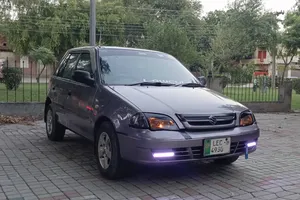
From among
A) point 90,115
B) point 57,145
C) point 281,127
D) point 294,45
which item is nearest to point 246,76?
point 281,127

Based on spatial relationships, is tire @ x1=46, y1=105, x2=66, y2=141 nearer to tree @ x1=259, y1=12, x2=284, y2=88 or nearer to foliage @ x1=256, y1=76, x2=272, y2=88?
foliage @ x1=256, y1=76, x2=272, y2=88

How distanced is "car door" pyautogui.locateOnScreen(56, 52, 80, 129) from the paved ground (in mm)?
581

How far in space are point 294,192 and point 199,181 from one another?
3.70 ft

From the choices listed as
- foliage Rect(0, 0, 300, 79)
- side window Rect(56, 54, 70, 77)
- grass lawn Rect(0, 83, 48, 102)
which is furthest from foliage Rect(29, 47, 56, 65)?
side window Rect(56, 54, 70, 77)

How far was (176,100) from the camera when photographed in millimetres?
4508

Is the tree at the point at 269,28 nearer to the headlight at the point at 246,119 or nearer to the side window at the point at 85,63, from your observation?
the side window at the point at 85,63

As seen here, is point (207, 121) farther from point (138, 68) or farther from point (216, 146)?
point (138, 68)

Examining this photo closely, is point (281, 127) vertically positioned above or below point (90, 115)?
below

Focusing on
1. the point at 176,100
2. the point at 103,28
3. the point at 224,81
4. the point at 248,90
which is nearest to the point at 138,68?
the point at 176,100

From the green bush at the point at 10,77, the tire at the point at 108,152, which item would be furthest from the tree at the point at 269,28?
the tire at the point at 108,152

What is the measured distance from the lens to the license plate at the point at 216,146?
13.9 ft

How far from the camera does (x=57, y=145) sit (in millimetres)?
6691

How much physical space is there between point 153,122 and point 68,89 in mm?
2359

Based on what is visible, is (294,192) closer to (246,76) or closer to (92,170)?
(92,170)
